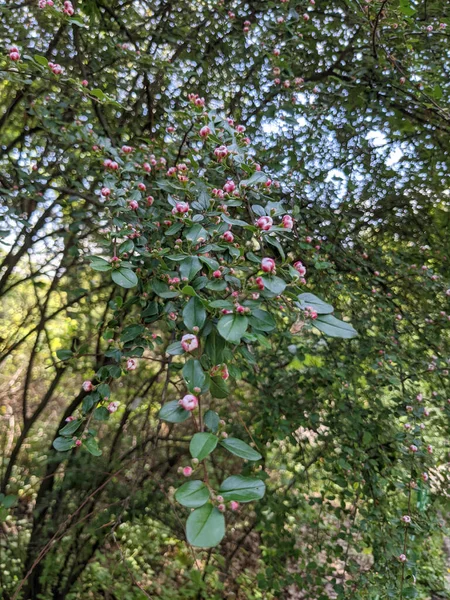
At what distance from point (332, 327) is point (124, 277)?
0.35m

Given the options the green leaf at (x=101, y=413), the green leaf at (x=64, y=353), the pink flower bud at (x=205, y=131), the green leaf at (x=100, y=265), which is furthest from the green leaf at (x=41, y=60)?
the green leaf at (x=101, y=413)

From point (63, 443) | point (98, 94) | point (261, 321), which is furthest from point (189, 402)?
point (98, 94)

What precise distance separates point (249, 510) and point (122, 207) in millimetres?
2154

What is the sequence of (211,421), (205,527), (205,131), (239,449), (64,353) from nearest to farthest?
(205,527) → (239,449) → (211,421) → (205,131) → (64,353)

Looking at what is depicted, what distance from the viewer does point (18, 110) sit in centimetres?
232

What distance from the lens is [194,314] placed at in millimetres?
619

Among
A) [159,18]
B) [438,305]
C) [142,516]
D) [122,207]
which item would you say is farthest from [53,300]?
[438,305]

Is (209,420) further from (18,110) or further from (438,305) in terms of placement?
(18,110)

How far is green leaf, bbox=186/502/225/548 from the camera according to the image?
44 cm

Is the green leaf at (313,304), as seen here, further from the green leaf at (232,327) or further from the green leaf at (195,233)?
the green leaf at (195,233)

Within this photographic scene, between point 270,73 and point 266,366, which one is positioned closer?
point 270,73

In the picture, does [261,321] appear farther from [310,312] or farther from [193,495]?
[193,495]

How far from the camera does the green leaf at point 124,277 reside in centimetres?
70

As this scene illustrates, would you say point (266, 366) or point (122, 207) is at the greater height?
point (122, 207)
